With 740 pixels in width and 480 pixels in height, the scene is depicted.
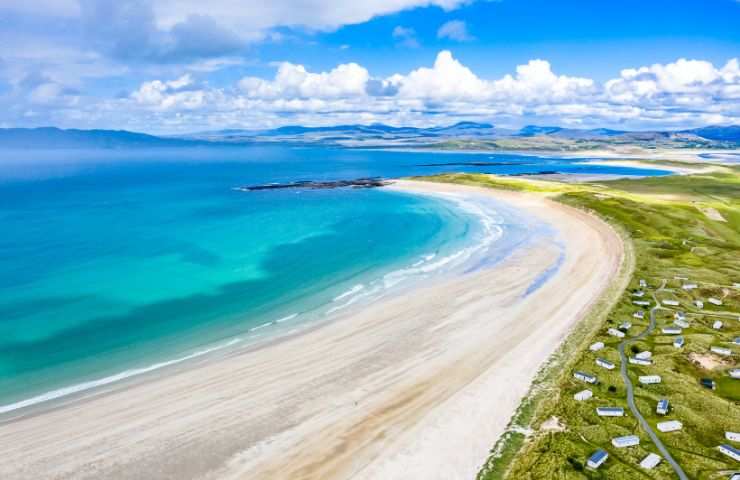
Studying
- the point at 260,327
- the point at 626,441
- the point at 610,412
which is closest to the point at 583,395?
the point at 610,412

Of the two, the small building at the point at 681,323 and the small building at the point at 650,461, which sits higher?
the small building at the point at 650,461

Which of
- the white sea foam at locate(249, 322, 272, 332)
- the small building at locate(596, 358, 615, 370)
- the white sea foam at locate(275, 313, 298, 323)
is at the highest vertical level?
the small building at locate(596, 358, 615, 370)

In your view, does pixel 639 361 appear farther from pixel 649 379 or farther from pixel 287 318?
pixel 287 318

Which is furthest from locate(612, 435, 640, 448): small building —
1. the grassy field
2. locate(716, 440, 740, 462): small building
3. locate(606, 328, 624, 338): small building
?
locate(606, 328, 624, 338): small building

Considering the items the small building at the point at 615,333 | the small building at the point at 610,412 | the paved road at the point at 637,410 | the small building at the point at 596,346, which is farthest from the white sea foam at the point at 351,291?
the small building at the point at 610,412

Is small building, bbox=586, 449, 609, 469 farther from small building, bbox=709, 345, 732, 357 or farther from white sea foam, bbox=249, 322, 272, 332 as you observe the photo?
white sea foam, bbox=249, 322, 272, 332

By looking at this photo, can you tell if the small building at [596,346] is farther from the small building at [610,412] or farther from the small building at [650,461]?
the small building at [650,461]
